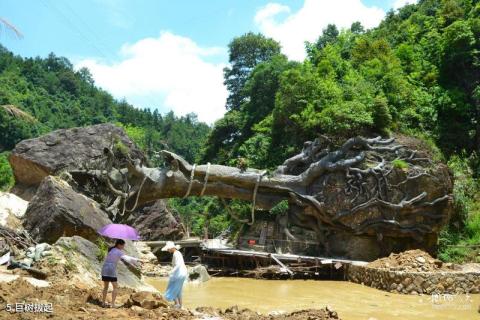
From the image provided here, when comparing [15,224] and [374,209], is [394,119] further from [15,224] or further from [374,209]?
[15,224]

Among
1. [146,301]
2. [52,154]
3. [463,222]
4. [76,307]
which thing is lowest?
[76,307]

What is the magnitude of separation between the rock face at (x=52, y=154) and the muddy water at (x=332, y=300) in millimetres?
5811

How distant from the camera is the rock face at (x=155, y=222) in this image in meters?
24.0

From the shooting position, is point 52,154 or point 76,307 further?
point 52,154

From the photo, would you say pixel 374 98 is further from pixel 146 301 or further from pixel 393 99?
pixel 146 301

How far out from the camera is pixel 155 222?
24.4m

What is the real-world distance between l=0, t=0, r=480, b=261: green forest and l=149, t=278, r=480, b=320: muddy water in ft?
Answer: 18.2

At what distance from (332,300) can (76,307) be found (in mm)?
7885

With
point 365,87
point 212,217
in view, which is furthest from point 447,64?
point 212,217

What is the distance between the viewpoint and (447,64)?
27641 millimetres

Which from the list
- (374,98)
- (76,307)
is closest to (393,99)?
(374,98)

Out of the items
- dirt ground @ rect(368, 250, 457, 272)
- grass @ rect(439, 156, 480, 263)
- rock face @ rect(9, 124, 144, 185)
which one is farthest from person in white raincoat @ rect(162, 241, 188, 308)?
grass @ rect(439, 156, 480, 263)

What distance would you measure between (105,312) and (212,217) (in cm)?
2826

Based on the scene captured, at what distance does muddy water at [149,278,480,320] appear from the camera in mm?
11008
